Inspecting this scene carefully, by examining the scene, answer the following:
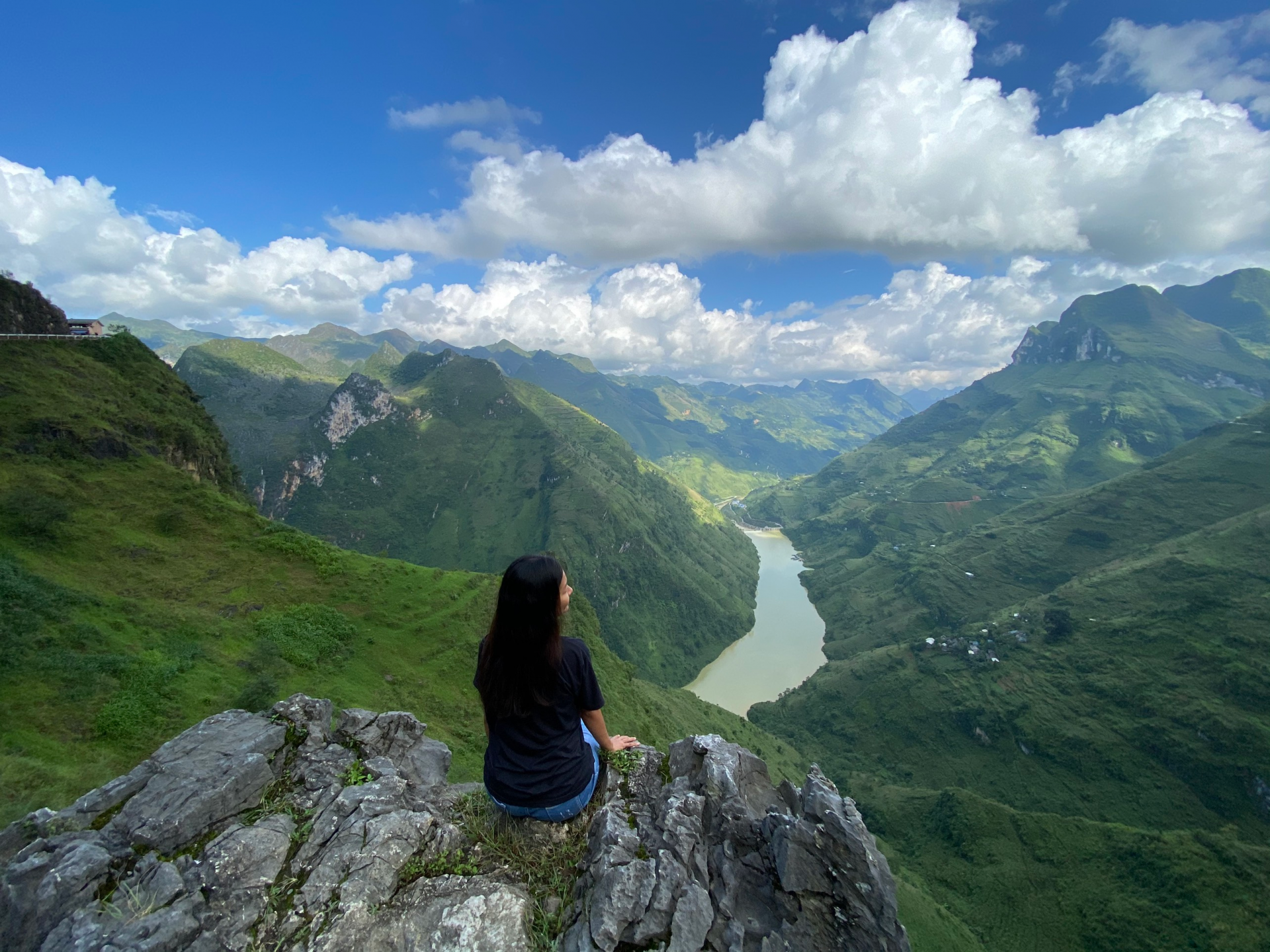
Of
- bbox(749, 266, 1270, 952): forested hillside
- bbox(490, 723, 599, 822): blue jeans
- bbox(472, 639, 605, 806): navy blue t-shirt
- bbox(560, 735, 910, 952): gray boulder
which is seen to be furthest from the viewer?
bbox(749, 266, 1270, 952): forested hillside

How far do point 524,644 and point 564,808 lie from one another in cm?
301

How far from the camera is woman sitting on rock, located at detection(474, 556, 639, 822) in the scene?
20.1ft

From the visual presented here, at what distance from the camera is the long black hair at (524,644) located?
19.8 feet

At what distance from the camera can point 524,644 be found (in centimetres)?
621

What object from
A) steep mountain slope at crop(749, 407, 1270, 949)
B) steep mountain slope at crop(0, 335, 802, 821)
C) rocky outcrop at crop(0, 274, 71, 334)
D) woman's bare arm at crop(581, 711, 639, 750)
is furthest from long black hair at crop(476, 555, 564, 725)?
steep mountain slope at crop(749, 407, 1270, 949)

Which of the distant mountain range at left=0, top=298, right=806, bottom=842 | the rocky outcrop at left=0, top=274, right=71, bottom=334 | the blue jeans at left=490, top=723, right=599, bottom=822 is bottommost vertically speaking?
the distant mountain range at left=0, top=298, right=806, bottom=842

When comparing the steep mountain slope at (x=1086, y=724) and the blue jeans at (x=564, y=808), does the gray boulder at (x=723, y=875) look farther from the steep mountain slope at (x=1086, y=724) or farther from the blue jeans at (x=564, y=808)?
the steep mountain slope at (x=1086, y=724)

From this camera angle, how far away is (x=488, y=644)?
6387 millimetres

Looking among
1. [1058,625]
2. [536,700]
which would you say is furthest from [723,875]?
[1058,625]

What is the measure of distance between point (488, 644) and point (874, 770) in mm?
120977

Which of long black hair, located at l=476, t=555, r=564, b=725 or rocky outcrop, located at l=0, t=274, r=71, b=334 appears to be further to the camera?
rocky outcrop, located at l=0, t=274, r=71, b=334

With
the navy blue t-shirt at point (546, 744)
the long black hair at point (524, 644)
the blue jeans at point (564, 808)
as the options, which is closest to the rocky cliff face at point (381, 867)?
the blue jeans at point (564, 808)

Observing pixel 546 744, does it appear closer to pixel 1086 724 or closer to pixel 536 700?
pixel 536 700

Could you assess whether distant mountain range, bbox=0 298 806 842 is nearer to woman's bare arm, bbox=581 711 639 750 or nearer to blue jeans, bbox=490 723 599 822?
blue jeans, bbox=490 723 599 822
